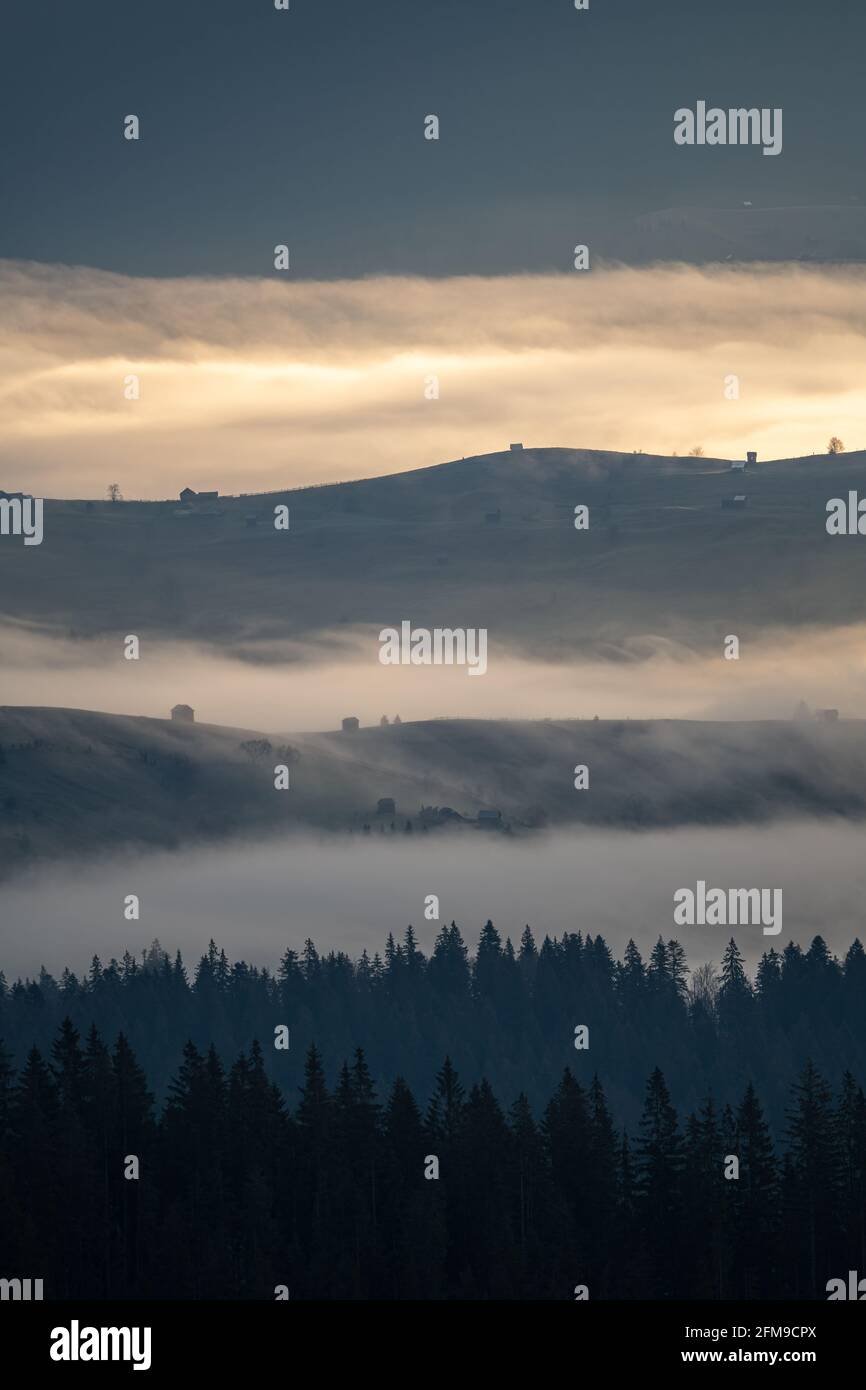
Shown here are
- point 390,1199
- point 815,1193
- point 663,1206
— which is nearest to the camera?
point 815,1193

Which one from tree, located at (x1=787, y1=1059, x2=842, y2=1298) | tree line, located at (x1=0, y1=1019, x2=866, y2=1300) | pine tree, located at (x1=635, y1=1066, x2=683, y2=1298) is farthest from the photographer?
pine tree, located at (x1=635, y1=1066, x2=683, y2=1298)

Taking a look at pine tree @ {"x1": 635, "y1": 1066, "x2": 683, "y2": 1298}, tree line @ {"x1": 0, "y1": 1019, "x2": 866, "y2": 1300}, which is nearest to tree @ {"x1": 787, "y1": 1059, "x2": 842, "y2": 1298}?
tree line @ {"x1": 0, "y1": 1019, "x2": 866, "y2": 1300}

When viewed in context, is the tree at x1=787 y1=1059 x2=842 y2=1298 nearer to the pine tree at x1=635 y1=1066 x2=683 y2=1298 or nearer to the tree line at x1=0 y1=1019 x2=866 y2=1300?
the tree line at x1=0 y1=1019 x2=866 y2=1300

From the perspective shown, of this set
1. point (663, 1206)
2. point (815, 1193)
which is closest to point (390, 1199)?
point (663, 1206)

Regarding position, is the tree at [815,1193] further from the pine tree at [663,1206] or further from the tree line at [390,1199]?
the pine tree at [663,1206]

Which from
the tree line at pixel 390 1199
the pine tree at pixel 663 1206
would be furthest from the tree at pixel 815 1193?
the pine tree at pixel 663 1206

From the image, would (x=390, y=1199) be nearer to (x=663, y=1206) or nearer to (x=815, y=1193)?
(x=663, y=1206)

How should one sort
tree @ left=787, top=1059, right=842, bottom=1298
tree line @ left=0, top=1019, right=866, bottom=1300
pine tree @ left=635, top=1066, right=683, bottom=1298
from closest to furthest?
tree line @ left=0, top=1019, right=866, bottom=1300 < tree @ left=787, top=1059, right=842, bottom=1298 < pine tree @ left=635, top=1066, right=683, bottom=1298
